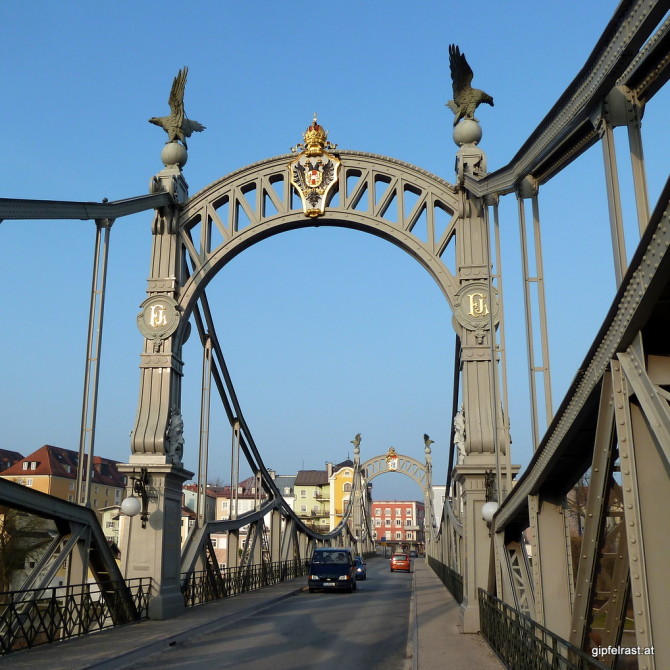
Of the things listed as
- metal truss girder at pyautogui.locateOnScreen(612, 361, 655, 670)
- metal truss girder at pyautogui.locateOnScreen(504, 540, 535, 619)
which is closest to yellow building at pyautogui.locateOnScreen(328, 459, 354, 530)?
metal truss girder at pyautogui.locateOnScreen(504, 540, 535, 619)

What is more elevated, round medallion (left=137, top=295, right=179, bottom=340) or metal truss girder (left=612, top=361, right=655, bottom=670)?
round medallion (left=137, top=295, right=179, bottom=340)

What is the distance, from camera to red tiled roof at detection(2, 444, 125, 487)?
243ft

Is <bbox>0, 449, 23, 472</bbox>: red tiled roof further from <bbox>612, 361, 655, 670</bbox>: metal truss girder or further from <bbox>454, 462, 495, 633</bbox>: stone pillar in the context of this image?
<bbox>612, 361, 655, 670</bbox>: metal truss girder

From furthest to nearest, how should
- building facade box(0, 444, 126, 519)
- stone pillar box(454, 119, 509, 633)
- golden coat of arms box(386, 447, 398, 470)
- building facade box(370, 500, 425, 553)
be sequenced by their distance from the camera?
building facade box(370, 500, 425, 553) < golden coat of arms box(386, 447, 398, 470) < building facade box(0, 444, 126, 519) < stone pillar box(454, 119, 509, 633)

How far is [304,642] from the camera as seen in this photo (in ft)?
48.5

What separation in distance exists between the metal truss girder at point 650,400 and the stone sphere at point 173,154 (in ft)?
52.1

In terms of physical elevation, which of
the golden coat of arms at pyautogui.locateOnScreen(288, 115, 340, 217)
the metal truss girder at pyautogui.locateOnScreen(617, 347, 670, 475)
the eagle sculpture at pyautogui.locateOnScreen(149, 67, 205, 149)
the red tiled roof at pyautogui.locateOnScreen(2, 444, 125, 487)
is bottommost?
the metal truss girder at pyautogui.locateOnScreen(617, 347, 670, 475)

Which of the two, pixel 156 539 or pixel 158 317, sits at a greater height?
pixel 158 317

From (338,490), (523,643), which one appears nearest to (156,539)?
(523,643)

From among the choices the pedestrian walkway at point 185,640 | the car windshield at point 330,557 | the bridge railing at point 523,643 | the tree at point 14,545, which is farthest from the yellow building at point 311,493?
the bridge railing at point 523,643

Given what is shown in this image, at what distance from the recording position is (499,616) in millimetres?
12016

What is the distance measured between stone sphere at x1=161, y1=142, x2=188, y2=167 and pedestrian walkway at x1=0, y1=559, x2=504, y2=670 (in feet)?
36.3

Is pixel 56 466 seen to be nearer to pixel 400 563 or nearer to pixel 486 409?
pixel 400 563

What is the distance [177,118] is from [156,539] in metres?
10.5
